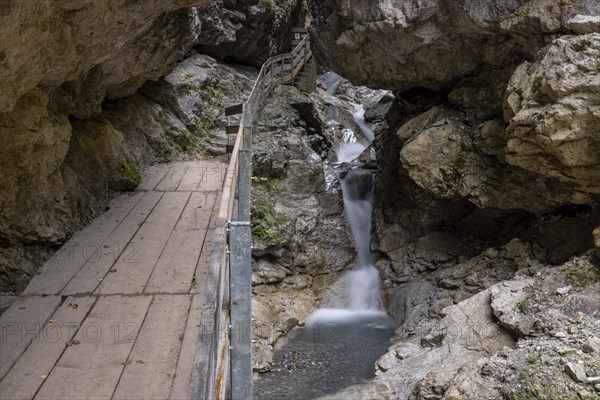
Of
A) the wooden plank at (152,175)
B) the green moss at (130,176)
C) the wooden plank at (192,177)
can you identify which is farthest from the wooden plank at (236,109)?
the green moss at (130,176)

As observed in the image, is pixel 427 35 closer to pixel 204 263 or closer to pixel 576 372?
pixel 576 372

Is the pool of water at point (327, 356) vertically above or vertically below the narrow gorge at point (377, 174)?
below

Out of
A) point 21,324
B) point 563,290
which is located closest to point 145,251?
point 21,324

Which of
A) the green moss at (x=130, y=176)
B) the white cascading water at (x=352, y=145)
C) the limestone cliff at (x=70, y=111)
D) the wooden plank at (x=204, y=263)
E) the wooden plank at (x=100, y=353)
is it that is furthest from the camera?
the white cascading water at (x=352, y=145)

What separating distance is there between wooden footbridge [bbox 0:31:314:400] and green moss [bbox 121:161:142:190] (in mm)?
825

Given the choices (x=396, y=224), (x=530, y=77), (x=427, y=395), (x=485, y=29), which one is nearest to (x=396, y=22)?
(x=485, y=29)

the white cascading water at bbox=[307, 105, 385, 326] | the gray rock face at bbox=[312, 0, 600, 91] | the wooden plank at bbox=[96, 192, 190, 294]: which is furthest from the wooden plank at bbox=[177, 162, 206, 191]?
the gray rock face at bbox=[312, 0, 600, 91]

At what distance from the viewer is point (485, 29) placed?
366 inches

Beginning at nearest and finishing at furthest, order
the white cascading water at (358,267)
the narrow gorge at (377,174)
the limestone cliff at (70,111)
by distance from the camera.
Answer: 1. the limestone cliff at (70,111)
2. the narrow gorge at (377,174)
3. the white cascading water at (358,267)

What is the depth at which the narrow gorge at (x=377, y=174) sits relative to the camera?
5.60 m

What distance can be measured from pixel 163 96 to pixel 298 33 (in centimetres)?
1073

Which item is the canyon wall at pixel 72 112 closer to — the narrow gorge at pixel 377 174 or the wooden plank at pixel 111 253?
Result: the narrow gorge at pixel 377 174

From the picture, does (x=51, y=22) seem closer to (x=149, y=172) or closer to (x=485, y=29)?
(x=149, y=172)

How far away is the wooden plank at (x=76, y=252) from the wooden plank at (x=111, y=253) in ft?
0.26
